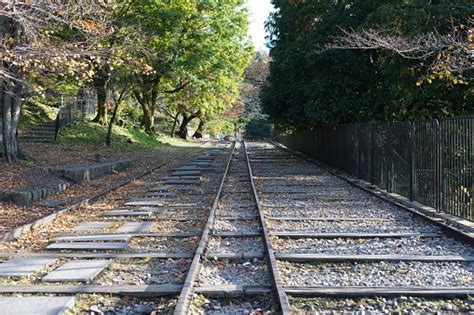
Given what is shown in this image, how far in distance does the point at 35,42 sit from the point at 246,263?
743 cm

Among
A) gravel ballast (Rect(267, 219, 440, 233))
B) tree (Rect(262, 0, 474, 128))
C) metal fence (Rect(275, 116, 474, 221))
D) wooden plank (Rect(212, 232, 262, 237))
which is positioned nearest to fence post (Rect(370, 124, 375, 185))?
metal fence (Rect(275, 116, 474, 221))

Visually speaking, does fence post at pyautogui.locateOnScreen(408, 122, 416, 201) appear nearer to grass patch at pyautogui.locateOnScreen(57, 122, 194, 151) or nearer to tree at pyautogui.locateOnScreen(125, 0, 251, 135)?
tree at pyautogui.locateOnScreen(125, 0, 251, 135)

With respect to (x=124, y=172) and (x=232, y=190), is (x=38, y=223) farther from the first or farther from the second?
(x=124, y=172)

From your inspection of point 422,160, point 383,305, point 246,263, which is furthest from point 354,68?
point 383,305

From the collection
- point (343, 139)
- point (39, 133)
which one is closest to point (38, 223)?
point (343, 139)

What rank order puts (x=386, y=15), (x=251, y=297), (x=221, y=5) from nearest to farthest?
(x=251, y=297)
(x=386, y=15)
(x=221, y=5)

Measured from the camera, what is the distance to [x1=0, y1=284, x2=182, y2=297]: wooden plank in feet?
18.8

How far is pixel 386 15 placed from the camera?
55.6ft

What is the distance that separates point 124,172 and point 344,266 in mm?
14821

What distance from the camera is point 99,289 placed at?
5.81 m

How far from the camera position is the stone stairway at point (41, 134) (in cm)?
2669

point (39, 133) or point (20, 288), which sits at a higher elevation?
point (39, 133)

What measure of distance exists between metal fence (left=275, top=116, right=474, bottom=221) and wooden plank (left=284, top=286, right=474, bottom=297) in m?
4.54

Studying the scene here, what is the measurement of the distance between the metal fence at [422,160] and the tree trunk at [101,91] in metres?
13.3
